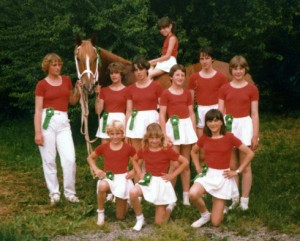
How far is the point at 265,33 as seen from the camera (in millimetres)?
14328

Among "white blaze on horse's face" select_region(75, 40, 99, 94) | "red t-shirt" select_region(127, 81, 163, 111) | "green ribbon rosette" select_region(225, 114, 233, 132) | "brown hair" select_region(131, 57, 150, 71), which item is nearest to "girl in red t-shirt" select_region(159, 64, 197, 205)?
"red t-shirt" select_region(127, 81, 163, 111)

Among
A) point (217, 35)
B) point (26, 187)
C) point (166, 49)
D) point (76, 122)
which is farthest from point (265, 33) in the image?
point (26, 187)

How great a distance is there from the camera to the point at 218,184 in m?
6.42

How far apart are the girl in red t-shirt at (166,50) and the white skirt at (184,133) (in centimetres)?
135

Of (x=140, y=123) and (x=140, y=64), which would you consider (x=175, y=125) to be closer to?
(x=140, y=123)

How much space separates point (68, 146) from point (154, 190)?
1.60 meters

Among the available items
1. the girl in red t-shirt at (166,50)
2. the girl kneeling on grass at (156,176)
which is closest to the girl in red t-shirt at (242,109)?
the girl kneeling on grass at (156,176)

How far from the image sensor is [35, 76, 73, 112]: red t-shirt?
733cm

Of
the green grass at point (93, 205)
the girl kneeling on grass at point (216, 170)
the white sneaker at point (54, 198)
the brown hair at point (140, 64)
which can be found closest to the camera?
the green grass at point (93, 205)

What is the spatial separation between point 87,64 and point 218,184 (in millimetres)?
2406

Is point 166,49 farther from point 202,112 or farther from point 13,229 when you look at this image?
point 13,229

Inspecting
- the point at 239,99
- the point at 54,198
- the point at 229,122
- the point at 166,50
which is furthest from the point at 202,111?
the point at 54,198

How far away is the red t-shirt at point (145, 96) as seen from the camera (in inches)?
285

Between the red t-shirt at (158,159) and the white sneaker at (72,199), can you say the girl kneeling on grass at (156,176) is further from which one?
the white sneaker at (72,199)
